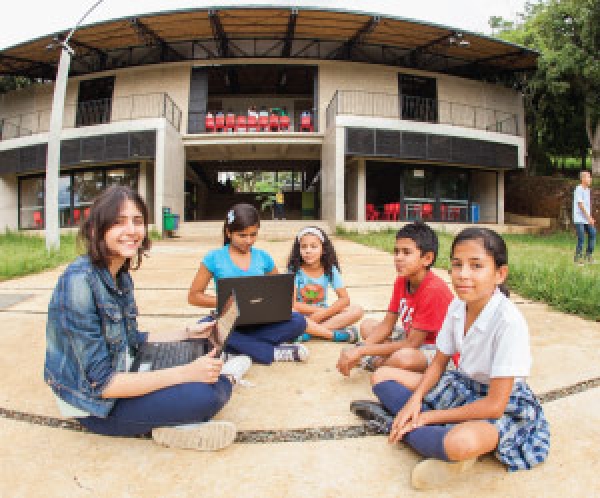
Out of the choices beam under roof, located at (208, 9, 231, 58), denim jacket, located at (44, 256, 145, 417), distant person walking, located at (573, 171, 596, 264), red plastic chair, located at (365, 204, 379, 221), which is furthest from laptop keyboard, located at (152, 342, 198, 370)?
red plastic chair, located at (365, 204, 379, 221)

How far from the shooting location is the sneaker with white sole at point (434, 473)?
1399 mm

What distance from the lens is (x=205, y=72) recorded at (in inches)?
661

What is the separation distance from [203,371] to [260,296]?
950 mm

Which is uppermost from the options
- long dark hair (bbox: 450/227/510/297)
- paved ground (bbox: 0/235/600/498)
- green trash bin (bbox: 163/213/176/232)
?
green trash bin (bbox: 163/213/176/232)

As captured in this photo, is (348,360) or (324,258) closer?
(348,360)

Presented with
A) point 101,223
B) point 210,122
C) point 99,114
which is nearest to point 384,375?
point 101,223

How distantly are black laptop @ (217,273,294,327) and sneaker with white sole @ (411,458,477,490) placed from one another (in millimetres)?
1335

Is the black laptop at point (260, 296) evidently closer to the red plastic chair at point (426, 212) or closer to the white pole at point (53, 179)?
the white pole at point (53, 179)

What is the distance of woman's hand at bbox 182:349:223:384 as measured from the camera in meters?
1.63

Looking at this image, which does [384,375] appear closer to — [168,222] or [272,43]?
[168,222]

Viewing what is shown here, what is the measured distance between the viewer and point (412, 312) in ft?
7.97

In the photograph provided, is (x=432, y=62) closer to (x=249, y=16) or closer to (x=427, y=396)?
(x=249, y=16)

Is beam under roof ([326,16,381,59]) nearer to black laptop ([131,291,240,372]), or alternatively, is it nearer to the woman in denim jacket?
black laptop ([131,291,240,372])

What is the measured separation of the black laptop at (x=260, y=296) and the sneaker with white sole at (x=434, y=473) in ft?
4.38
